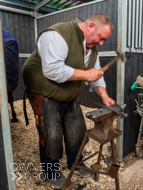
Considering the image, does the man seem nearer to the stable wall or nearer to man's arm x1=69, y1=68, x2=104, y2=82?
man's arm x1=69, y1=68, x2=104, y2=82

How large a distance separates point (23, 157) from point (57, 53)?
1.55 metres

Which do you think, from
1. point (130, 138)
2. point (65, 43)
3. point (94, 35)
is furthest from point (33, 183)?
point (94, 35)

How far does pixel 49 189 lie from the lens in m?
1.82

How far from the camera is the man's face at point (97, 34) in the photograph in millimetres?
1485

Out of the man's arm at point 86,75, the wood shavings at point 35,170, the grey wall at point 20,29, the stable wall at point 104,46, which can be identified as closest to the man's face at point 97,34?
the man's arm at point 86,75

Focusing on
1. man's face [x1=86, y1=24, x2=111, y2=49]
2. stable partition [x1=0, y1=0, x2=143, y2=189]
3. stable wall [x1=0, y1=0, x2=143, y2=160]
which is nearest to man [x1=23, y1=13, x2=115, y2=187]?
man's face [x1=86, y1=24, x2=111, y2=49]

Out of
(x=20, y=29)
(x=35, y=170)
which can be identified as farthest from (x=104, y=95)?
(x=20, y=29)

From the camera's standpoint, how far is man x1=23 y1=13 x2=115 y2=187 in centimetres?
140

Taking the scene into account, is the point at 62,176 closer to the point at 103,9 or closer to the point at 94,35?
the point at 94,35

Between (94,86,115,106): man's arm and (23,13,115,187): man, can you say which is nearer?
(23,13,115,187): man

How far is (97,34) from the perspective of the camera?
1.51 metres

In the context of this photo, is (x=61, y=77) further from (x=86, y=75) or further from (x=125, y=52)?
(x=125, y=52)

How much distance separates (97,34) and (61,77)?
1.55 feet

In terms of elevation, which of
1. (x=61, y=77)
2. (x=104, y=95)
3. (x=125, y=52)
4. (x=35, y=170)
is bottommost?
(x=35, y=170)
